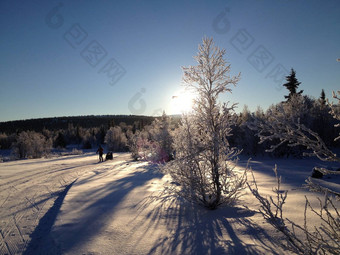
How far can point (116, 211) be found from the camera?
17.1 feet

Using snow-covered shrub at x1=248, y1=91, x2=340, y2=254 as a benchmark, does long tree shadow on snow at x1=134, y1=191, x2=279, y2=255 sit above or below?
below

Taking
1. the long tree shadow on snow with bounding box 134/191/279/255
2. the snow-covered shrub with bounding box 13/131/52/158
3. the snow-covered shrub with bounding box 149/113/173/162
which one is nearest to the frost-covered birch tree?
the long tree shadow on snow with bounding box 134/191/279/255

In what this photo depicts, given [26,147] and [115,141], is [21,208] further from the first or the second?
[115,141]

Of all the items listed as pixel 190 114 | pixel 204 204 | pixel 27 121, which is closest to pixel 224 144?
pixel 190 114

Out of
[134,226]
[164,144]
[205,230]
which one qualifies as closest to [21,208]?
[134,226]

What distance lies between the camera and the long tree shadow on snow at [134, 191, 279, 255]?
331cm

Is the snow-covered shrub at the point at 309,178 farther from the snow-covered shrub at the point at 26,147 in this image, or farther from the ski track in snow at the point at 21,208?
the snow-covered shrub at the point at 26,147

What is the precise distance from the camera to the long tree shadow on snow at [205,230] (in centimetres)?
331

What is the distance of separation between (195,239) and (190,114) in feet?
9.50

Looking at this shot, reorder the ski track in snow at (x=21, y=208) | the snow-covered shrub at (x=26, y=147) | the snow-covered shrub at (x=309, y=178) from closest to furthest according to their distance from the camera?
the snow-covered shrub at (x=309, y=178) < the ski track in snow at (x=21, y=208) < the snow-covered shrub at (x=26, y=147)

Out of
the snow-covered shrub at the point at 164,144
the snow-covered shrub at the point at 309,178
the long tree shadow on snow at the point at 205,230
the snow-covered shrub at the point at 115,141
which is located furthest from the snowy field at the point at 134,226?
the snow-covered shrub at the point at 115,141

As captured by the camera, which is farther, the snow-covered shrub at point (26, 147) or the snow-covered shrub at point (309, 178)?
the snow-covered shrub at point (26, 147)

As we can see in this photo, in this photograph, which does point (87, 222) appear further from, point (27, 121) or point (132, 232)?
point (27, 121)

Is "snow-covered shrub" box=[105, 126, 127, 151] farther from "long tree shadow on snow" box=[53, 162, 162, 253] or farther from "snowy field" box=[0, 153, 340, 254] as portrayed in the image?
"snowy field" box=[0, 153, 340, 254]
